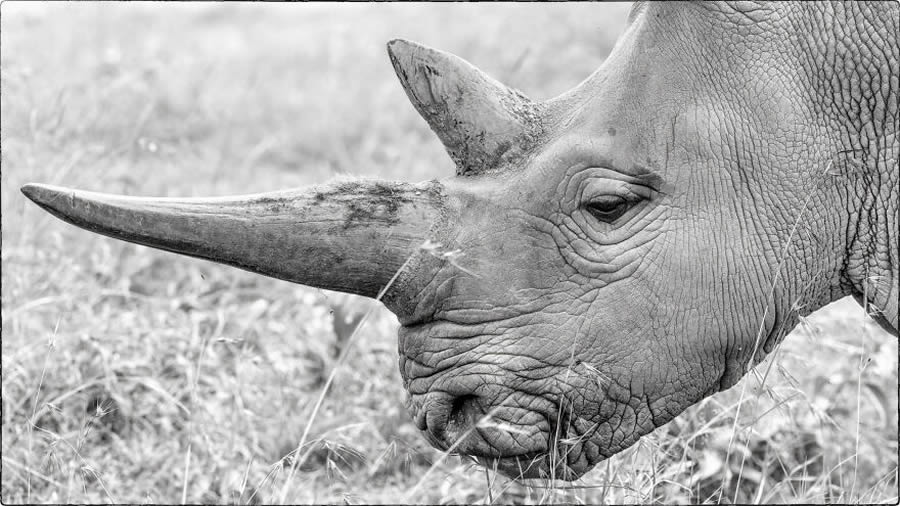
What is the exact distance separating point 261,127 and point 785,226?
19.5 feet

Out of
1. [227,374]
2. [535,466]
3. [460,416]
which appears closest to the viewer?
[460,416]

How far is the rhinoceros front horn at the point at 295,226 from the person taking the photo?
2924 mm

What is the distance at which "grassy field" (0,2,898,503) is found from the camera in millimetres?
4254

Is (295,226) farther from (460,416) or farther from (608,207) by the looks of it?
(608,207)

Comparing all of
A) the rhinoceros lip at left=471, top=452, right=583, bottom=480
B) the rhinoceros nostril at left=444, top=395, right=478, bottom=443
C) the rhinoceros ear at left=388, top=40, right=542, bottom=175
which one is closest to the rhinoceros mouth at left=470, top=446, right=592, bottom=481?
the rhinoceros lip at left=471, top=452, right=583, bottom=480

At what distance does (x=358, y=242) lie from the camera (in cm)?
315

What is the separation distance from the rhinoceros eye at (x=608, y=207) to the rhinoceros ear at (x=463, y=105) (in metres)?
0.28

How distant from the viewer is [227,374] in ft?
16.9

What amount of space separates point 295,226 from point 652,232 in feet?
3.49

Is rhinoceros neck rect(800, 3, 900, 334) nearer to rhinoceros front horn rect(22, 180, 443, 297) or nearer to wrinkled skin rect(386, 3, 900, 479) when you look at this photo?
wrinkled skin rect(386, 3, 900, 479)

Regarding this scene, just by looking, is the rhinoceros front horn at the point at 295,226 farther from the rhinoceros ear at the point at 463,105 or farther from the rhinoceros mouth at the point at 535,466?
the rhinoceros mouth at the point at 535,466

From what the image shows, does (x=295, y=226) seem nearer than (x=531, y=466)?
Yes

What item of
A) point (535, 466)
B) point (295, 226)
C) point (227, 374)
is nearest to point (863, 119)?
point (535, 466)

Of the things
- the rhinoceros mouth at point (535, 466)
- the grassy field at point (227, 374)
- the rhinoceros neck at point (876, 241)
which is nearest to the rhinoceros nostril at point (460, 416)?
the rhinoceros mouth at point (535, 466)
